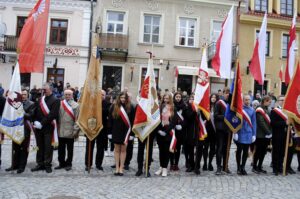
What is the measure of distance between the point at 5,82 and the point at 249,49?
16307 millimetres

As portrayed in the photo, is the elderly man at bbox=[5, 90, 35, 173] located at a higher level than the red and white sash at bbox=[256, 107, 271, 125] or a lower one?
lower

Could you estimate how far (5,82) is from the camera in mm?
19594

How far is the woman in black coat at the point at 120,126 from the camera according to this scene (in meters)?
7.19

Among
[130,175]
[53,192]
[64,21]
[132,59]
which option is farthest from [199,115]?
[64,21]

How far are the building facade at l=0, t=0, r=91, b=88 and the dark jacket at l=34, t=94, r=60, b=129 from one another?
12830 millimetres

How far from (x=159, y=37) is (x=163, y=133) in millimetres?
14232

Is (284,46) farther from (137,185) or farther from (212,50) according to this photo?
(137,185)

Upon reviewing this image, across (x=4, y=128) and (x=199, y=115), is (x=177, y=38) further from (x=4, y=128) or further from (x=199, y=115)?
A: (x=4, y=128)

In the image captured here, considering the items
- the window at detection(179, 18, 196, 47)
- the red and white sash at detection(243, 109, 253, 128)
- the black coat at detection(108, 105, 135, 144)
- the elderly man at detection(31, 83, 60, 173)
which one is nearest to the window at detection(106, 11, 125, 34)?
the window at detection(179, 18, 196, 47)

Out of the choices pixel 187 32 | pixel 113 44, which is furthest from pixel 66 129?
pixel 187 32

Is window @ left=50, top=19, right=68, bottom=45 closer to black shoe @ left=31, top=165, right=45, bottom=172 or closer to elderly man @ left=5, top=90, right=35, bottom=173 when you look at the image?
elderly man @ left=5, top=90, right=35, bottom=173

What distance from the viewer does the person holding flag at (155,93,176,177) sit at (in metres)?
7.23

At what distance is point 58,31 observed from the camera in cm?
2016

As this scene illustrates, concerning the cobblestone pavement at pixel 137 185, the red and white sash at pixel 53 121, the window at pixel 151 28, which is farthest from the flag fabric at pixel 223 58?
the window at pixel 151 28
